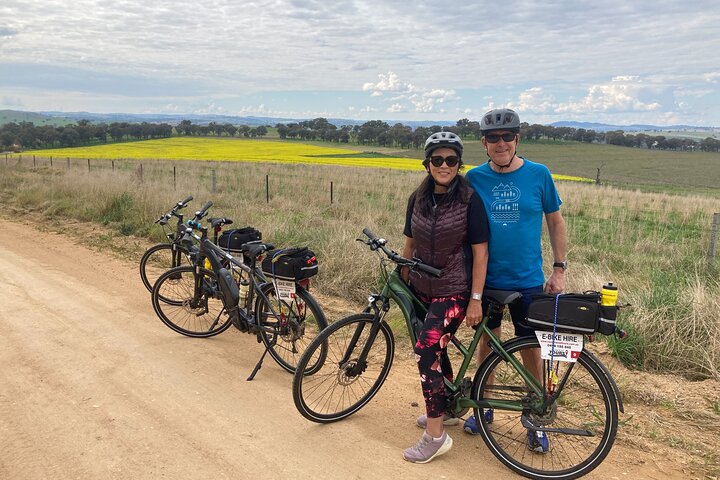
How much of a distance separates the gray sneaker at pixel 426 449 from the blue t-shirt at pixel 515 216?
98 cm

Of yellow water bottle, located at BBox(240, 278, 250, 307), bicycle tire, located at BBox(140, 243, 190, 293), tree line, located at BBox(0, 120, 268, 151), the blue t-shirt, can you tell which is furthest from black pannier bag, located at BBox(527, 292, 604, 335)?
tree line, located at BBox(0, 120, 268, 151)

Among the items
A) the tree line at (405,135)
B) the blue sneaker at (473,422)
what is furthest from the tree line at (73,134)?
the blue sneaker at (473,422)

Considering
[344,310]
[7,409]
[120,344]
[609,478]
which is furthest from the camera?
[344,310]

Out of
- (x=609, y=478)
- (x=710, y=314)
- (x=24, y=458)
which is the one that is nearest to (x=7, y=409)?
(x=24, y=458)

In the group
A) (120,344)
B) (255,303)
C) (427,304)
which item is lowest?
(120,344)

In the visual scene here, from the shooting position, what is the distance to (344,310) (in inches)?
235

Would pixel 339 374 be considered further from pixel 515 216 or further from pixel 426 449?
pixel 515 216

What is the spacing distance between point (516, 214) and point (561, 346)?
0.77m

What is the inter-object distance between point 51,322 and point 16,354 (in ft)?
2.70

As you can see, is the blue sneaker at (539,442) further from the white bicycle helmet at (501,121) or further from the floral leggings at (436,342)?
the white bicycle helmet at (501,121)

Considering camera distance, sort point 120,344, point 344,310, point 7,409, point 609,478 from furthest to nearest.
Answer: point 344,310 → point 120,344 → point 7,409 → point 609,478

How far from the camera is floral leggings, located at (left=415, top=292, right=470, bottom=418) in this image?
306cm

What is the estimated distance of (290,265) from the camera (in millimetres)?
4137

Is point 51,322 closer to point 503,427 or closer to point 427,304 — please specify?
point 427,304
